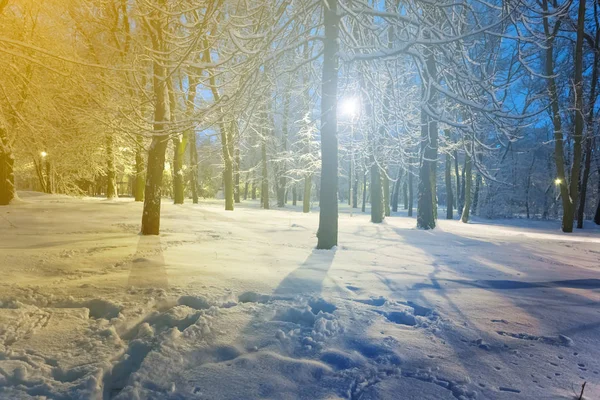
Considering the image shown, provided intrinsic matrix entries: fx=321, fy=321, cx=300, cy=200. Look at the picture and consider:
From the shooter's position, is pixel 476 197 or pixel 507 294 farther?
pixel 476 197

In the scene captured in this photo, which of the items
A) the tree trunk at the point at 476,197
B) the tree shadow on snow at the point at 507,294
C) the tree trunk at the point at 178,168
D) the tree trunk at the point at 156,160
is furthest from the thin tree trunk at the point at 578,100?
the tree trunk at the point at 178,168

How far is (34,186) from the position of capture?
50.4 meters

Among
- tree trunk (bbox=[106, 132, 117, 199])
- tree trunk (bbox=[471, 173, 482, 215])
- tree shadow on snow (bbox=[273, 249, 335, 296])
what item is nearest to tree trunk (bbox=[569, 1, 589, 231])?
tree shadow on snow (bbox=[273, 249, 335, 296])

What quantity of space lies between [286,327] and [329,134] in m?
4.39

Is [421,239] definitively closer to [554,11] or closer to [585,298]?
[585,298]

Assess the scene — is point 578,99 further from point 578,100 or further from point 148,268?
point 148,268

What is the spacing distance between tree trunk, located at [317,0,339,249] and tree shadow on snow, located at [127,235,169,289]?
3.03 meters

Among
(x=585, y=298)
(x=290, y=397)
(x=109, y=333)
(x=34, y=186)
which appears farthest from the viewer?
(x=34, y=186)

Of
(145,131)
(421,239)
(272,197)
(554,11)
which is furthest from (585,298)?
(272,197)

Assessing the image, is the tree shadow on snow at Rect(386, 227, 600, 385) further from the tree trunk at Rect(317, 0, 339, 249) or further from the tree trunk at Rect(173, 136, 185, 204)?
the tree trunk at Rect(173, 136, 185, 204)

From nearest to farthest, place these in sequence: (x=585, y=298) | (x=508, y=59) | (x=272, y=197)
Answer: (x=585, y=298) → (x=508, y=59) → (x=272, y=197)

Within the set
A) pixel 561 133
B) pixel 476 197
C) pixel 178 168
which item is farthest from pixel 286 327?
pixel 476 197

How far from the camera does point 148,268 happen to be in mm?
4449

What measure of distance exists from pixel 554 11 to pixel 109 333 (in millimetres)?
6046
